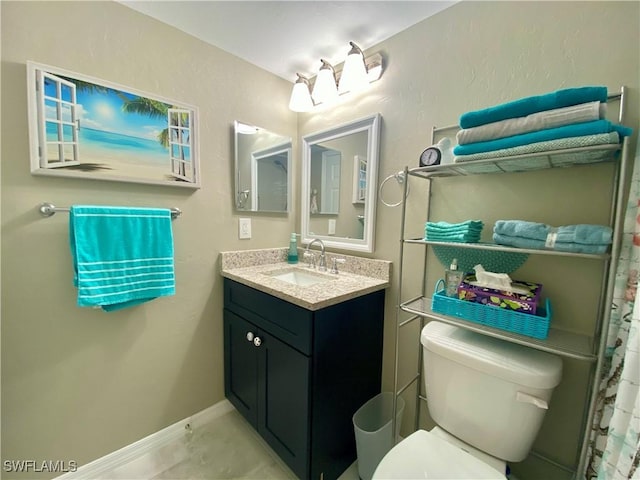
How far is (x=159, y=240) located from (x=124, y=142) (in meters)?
0.47

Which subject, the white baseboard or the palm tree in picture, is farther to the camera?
the white baseboard

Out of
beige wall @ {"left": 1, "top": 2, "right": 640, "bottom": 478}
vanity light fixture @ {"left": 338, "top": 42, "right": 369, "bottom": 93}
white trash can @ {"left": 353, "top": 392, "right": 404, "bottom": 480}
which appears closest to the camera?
beige wall @ {"left": 1, "top": 2, "right": 640, "bottom": 478}

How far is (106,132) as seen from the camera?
116cm

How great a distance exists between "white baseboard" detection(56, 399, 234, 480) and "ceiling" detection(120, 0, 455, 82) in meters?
2.12

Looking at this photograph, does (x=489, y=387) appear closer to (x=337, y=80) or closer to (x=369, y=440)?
(x=369, y=440)

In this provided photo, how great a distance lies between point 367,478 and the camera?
120 cm

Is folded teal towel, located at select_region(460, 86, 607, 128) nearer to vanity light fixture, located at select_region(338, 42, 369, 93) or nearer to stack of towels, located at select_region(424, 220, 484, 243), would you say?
stack of towels, located at select_region(424, 220, 484, 243)

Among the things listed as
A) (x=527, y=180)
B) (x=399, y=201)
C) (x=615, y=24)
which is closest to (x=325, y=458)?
(x=399, y=201)

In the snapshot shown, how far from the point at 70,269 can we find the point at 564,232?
1.87m

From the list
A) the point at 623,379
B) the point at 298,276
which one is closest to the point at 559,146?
the point at 623,379

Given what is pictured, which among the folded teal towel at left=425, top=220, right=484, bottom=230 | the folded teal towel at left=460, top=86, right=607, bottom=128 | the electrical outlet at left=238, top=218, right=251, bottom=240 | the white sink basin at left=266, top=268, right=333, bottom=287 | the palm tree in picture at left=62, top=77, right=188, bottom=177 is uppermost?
the palm tree in picture at left=62, top=77, right=188, bottom=177

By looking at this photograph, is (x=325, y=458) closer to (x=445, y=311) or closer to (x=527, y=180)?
(x=445, y=311)

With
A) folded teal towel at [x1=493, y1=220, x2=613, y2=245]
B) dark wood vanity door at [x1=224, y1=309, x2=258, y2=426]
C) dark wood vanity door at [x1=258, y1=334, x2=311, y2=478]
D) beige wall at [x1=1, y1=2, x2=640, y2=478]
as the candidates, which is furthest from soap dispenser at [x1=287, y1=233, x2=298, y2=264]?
folded teal towel at [x1=493, y1=220, x2=613, y2=245]

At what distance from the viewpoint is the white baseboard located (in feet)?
4.10
